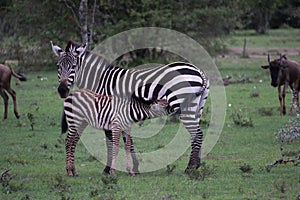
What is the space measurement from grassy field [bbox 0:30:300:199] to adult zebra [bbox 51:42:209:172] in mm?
763

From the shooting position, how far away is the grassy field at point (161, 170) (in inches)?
328

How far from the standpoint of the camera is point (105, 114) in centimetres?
964

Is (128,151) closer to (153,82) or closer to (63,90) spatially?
(153,82)

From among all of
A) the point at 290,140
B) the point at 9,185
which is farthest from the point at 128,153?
the point at 290,140

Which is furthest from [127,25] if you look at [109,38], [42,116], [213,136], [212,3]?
[213,136]

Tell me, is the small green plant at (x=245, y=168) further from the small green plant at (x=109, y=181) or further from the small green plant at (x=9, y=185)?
the small green plant at (x=9, y=185)

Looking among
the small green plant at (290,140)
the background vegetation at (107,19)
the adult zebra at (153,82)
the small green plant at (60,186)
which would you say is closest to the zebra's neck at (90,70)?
the adult zebra at (153,82)

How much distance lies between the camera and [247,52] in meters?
34.2

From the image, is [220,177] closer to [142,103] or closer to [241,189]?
[241,189]

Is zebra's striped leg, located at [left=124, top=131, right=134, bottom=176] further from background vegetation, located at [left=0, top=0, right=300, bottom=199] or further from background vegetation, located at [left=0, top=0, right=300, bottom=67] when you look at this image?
background vegetation, located at [left=0, top=0, right=300, bottom=67]

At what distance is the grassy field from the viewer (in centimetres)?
833

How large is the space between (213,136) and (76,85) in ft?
12.7

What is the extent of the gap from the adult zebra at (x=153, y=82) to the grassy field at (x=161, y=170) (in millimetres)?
763

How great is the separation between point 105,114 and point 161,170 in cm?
136
